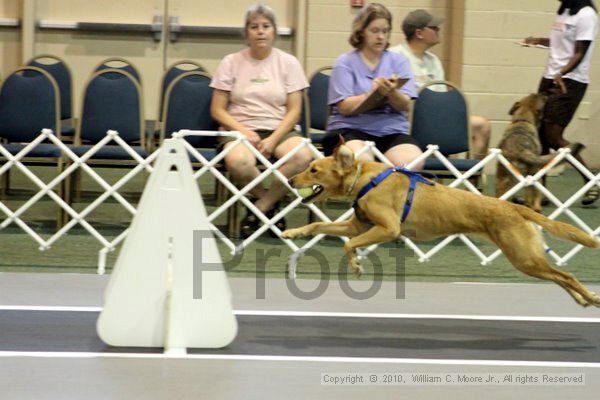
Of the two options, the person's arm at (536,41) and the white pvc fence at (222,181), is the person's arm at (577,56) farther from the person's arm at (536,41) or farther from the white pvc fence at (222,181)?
the white pvc fence at (222,181)

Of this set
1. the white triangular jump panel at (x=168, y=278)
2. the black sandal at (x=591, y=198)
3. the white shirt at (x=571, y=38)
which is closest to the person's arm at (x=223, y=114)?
the white triangular jump panel at (x=168, y=278)

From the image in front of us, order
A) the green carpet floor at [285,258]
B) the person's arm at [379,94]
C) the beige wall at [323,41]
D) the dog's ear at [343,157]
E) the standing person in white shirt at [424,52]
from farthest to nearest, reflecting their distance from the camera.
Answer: the beige wall at [323,41]
the standing person in white shirt at [424,52]
the person's arm at [379,94]
the green carpet floor at [285,258]
the dog's ear at [343,157]

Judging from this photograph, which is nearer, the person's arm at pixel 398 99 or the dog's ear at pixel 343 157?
the dog's ear at pixel 343 157

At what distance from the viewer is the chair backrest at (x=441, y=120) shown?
712cm

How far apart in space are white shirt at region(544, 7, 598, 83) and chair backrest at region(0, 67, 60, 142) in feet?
12.5

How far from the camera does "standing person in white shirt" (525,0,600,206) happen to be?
7992 millimetres

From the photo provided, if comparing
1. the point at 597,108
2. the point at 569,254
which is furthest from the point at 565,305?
the point at 597,108

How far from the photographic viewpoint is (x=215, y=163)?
655cm

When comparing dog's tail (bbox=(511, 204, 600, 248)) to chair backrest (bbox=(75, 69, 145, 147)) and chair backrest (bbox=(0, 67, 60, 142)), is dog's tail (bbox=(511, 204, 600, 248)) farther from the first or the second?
chair backrest (bbox=(0, 67, 60, 142))

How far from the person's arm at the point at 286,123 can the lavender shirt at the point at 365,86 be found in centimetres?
27

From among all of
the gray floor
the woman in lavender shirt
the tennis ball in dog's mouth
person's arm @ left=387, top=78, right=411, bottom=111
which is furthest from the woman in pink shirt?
the tennis ball in dog's mouth

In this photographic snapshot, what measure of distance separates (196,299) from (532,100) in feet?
13.3

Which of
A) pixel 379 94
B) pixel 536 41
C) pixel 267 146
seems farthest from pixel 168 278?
pixel 536 41

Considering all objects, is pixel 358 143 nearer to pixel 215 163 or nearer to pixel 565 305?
pixel 215 163
